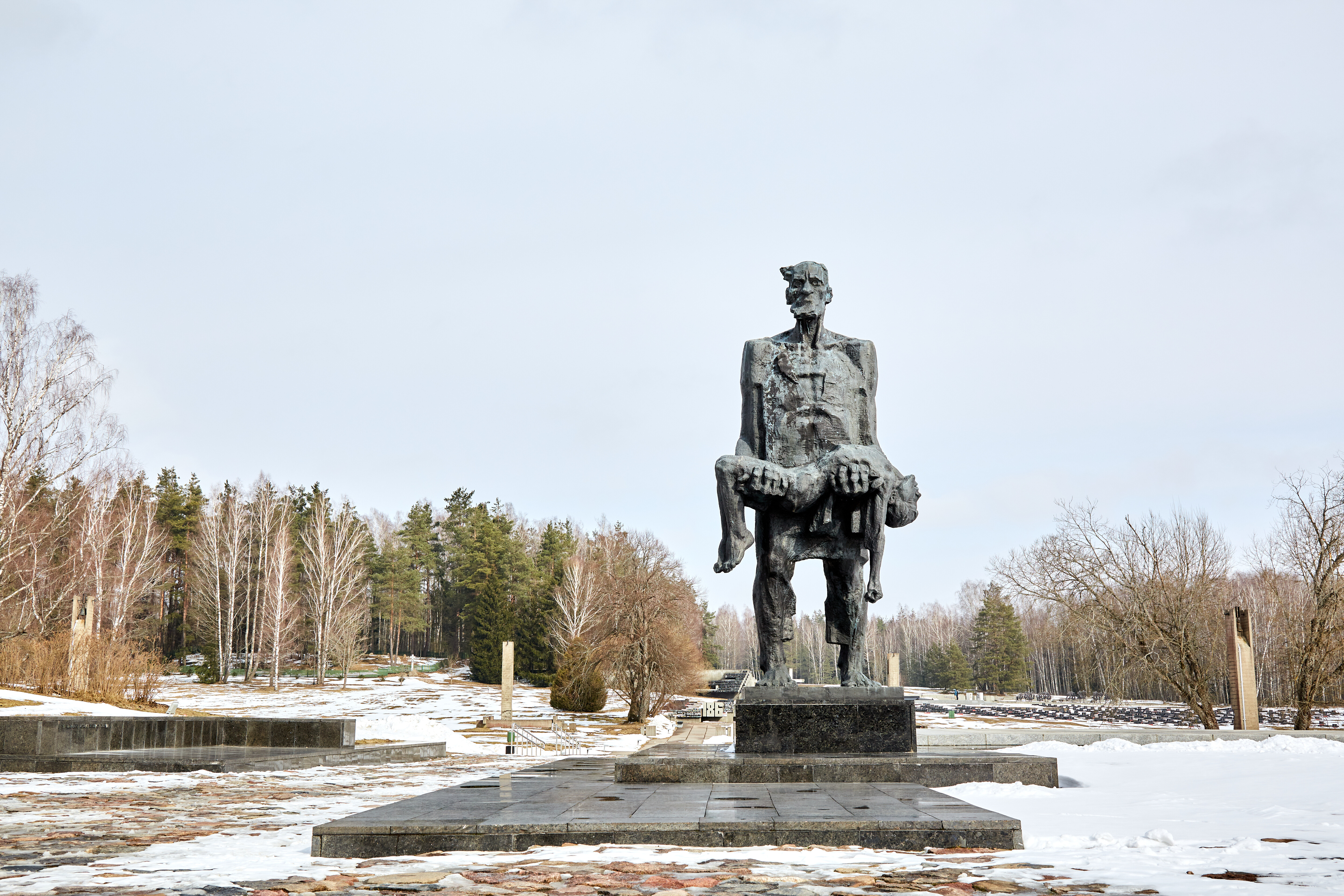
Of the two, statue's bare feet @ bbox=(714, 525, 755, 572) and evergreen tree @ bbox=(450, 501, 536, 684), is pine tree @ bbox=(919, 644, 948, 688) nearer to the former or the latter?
evergreen tree @ bbox=(450, 501, 536, 684)

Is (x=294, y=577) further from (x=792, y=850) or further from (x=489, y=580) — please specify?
(x=792, y=850)

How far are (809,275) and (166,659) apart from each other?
60.1 m

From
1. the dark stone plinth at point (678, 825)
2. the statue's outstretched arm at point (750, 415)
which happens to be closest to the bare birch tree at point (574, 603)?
the statue's outstretched arm at point (750, 415)

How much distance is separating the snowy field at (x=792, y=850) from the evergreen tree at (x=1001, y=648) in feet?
195

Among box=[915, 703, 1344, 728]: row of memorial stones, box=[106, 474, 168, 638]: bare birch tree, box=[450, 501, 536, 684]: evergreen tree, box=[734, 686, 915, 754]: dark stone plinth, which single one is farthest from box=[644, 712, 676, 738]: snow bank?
box=[734, 686, 915, 754]: dark stone plinth

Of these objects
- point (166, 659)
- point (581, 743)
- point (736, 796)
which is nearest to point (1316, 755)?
point (736, 796)

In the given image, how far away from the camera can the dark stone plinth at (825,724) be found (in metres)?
6.43

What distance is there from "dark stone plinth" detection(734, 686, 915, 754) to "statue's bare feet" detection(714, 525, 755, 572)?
104 centimetres

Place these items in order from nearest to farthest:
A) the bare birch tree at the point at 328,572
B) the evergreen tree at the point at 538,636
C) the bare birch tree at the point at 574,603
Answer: the bare birch tree at the point at 328,572 → the bare birch tree at the point at 574,603 → the evergreen tree at the point at 538,636

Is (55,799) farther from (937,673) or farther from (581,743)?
(937,673)

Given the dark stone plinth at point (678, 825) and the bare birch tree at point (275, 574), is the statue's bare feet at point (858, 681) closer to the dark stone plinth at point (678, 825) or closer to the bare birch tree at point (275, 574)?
the dark stone plinth at point (678, 825)

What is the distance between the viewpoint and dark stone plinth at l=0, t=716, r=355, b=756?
38.2 feet

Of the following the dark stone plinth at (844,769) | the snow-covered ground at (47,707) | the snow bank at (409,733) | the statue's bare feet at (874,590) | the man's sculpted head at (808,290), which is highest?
the man's sculpted head at (808,290)

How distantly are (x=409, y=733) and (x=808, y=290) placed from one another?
1654 centimetres
